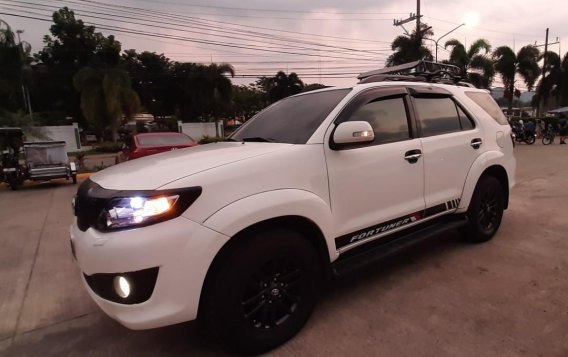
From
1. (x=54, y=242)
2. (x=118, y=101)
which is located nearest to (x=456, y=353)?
(x=54, y=242)

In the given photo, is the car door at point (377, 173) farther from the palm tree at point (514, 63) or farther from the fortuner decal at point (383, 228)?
the palm tree at point (514, 63)

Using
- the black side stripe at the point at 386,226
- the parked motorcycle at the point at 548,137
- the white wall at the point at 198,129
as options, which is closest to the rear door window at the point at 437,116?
the black side stripe at the point at 386,226

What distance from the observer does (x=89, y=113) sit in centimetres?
2894

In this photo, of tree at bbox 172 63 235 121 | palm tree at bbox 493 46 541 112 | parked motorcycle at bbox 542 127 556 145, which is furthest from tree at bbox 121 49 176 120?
parked motorcycle at bbox 542 127 556 145

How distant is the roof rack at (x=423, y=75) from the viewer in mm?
3785

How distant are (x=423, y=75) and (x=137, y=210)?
10.9 feet

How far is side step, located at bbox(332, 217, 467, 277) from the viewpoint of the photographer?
295cm

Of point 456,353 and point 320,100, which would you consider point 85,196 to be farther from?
point 456,353

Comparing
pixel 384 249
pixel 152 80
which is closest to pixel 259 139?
pixel 384 249

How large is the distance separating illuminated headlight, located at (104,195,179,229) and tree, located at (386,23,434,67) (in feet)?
87.5

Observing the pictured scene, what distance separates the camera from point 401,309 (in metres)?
3.04

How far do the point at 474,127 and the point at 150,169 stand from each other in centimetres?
331

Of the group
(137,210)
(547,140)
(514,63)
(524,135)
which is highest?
(514,63)

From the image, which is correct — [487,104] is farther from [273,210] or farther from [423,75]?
[273,210]
